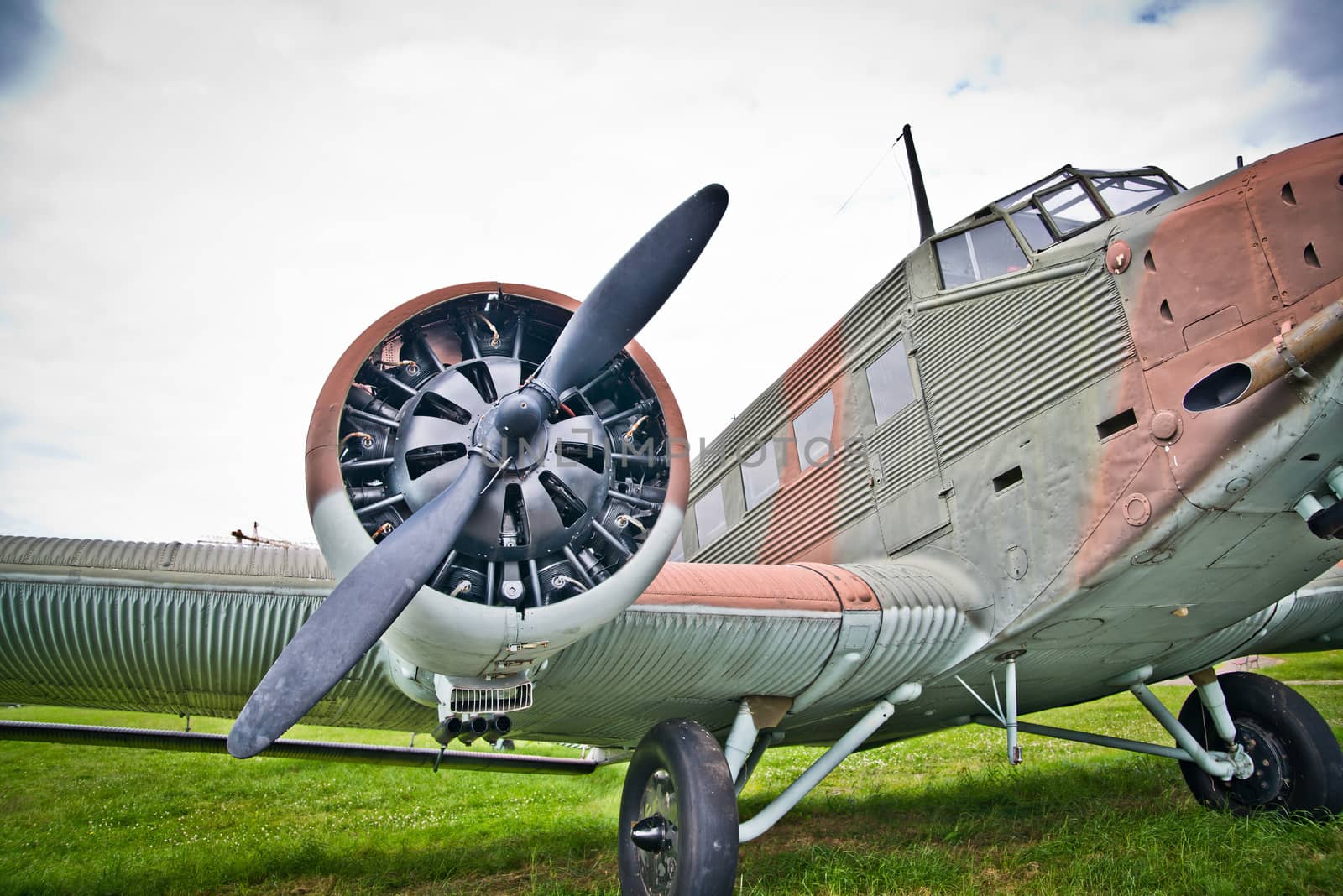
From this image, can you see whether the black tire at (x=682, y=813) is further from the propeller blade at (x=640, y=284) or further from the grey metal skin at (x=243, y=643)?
the propeller blade at (x=640, y=284)

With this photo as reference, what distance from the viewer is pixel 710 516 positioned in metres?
8.04

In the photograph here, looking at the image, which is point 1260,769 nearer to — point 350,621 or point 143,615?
point 350,621

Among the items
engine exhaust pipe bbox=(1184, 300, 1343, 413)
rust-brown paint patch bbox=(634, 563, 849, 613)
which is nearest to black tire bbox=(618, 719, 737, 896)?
rust-brown paint patch bbox=(634, 563, 849, 613)

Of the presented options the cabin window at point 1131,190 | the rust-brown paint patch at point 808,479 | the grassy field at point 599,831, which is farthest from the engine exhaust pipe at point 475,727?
the cabin window at point 1131,190

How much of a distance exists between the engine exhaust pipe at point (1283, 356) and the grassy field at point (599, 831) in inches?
86.7

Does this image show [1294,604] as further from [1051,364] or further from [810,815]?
[810,815]

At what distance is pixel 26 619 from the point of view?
358 cm

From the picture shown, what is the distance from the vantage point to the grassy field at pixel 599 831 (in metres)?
4.36

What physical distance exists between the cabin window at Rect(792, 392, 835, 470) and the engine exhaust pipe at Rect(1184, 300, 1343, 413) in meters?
2.76

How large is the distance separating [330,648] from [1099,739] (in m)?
4.90

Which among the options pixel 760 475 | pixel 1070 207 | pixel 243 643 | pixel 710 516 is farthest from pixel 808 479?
pixel 243 643

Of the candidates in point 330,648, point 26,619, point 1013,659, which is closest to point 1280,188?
point 1013,659

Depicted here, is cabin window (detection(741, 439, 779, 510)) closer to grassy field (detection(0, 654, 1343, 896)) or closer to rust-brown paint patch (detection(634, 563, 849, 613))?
rust-brown paint patch (detection(634, 563, 849, 613))

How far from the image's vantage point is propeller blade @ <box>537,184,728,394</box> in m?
3.66
